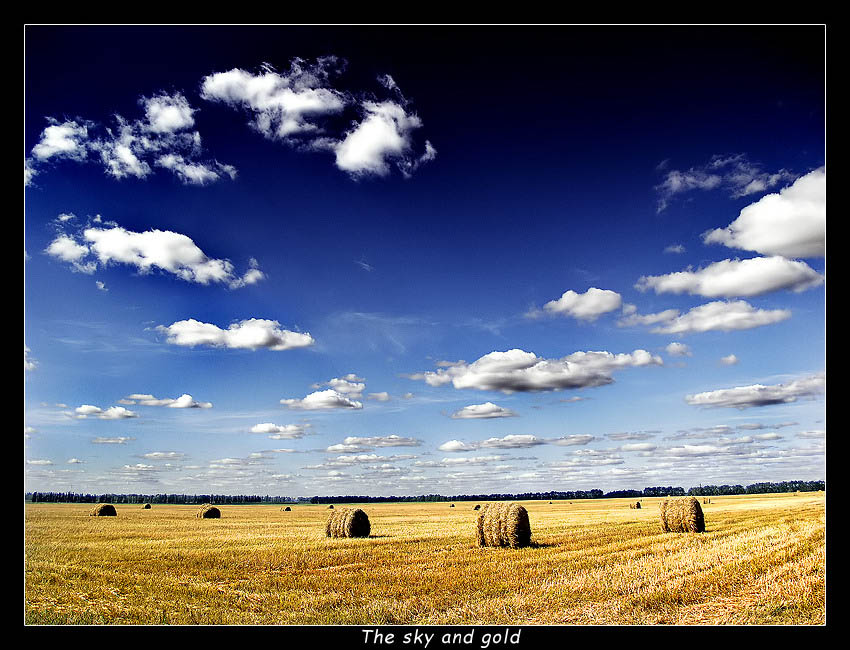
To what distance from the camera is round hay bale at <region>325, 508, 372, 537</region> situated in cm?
2527

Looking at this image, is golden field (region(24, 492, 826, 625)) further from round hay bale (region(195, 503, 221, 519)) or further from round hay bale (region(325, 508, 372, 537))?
round hay bale (region(195, 503, 221, 519))

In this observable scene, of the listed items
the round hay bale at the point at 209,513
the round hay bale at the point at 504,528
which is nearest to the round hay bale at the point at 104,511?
the round hay bale at the point at 209,513

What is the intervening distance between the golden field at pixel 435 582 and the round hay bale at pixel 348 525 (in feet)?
9.40

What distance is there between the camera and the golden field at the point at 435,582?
35.3 ft

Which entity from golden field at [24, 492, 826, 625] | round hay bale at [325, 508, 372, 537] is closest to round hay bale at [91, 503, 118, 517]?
golden field at [24, 492, 826, 625]

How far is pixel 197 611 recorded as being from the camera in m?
11.2

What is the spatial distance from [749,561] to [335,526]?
54.4 feet

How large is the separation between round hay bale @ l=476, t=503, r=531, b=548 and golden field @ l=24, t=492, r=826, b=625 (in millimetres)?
590

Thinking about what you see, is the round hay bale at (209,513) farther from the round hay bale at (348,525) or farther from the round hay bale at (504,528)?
the round hay bale at (504,528)

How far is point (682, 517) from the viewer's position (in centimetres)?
2656

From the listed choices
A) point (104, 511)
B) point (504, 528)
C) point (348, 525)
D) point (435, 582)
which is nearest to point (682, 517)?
→ point (504, 528)

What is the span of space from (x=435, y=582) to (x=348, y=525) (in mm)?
12881
